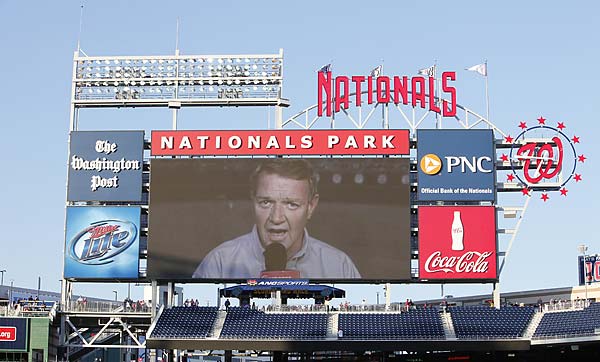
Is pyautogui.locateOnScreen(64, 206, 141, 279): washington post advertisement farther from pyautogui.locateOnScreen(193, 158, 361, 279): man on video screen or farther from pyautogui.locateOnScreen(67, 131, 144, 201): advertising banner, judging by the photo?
pyautogui.locateOnScreen(193, 158, 361, 279): man on video screen

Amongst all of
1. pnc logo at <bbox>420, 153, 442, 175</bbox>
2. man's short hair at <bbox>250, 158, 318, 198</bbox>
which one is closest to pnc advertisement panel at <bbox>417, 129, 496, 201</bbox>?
pnc logo at <bbox>420, 153, 442, 175</bbox>

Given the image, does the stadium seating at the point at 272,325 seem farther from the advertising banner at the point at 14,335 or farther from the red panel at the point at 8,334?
the red panel at the point at 8,334

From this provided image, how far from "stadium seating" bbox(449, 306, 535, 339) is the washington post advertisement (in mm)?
19209

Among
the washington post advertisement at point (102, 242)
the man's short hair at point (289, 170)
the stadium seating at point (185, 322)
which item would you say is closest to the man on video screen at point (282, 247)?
the man's short hair at point (289, 170)

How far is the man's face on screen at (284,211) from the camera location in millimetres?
56938

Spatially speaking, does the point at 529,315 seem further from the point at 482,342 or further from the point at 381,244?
the point at 381,244

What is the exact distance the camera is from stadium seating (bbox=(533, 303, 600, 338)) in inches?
2116

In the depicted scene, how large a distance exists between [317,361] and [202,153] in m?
14.1

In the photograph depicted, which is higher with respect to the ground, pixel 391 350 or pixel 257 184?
pixel 257 184

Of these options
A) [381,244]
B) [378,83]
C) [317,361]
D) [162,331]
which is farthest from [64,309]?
[378,83]

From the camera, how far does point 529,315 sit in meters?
57.8

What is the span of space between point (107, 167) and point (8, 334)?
11765 millimetres

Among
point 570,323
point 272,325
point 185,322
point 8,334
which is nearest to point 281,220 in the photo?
point 272,325

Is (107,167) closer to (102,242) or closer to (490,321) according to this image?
(102,242)
